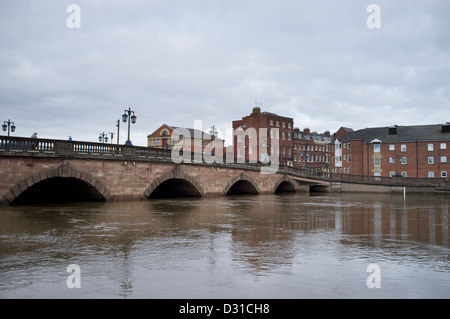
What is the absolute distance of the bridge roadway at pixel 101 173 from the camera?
23422 millimetres

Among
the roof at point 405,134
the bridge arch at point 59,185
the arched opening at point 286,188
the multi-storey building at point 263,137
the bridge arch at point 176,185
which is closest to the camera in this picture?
the bridge arch at point 59,185

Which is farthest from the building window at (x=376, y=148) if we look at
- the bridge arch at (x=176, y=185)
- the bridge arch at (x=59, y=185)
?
the bridge arch at (x=59, y=185)

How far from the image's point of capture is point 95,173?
27.4 meters

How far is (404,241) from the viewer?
41.9ft

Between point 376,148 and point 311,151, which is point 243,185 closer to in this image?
point 376,148

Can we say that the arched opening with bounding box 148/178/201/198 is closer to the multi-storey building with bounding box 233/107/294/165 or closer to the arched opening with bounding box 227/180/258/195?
the arched opening with bounding box 227/180/258/195

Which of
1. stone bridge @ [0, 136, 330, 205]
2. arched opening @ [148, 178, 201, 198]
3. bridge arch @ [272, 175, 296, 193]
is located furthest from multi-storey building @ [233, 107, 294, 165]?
arched opening @ [148, 178, 201, 198]

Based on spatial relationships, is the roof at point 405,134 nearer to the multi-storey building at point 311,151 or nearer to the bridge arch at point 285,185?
the multi-storey building at point 311,151

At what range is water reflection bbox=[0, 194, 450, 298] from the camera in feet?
23.7

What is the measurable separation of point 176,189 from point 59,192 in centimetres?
1157

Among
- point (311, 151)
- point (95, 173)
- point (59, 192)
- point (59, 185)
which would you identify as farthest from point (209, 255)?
point (311, 151)

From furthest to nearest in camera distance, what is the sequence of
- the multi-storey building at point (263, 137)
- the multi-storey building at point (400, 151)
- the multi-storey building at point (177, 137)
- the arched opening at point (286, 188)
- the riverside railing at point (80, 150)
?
the multi-storey building at point (177, 137) < the multi-storey building at point (263, 137) < the multi-storey building at point (400, 151) < the arched opening at point (286, 188) < the riverside railing at point (80, 150)
